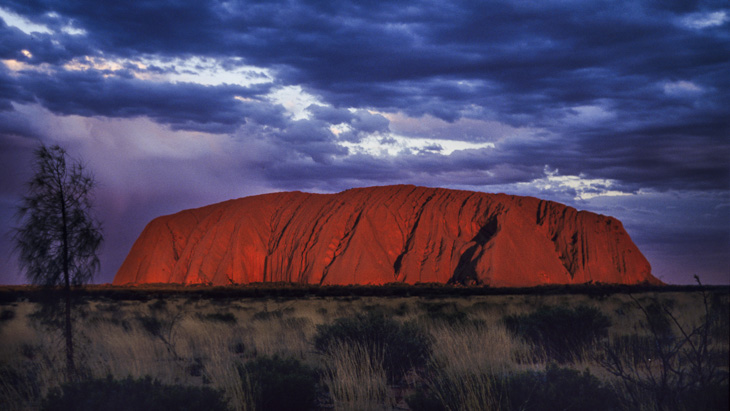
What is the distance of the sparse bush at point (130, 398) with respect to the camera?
668 centimetres

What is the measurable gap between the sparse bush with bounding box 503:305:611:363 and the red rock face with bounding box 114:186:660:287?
51.8 metres

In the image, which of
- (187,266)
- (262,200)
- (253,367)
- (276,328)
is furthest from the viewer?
(262,200)

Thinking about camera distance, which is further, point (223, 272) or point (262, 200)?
point (262, 200)

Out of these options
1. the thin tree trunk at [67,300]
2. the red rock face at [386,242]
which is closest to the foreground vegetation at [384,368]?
the thin tree trunk at [67,300]

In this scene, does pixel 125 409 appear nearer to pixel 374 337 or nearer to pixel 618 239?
pixel 374 337

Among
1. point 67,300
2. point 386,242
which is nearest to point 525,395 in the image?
point 67,300

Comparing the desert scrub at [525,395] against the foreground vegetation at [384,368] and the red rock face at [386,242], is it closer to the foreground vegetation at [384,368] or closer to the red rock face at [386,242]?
the foreground vegetation at [384,368]

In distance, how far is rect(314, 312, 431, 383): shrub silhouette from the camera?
10.2 metres

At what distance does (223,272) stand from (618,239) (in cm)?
6290

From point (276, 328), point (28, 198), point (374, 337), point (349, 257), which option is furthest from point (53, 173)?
point (349, 257)

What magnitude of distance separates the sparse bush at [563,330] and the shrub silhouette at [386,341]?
2.98 m

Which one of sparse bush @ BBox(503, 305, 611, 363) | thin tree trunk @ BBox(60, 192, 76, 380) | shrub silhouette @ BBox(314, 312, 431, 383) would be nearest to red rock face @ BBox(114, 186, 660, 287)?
sparse bush @ BBox(503, 305, 611, 363)

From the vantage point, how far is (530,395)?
271 inches

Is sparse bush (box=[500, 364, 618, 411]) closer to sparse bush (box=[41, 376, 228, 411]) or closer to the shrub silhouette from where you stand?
the shrub silhouette
